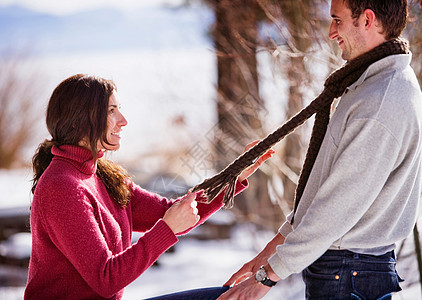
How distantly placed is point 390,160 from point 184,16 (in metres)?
3.16

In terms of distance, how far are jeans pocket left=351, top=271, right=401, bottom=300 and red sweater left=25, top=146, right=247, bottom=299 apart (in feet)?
1.91

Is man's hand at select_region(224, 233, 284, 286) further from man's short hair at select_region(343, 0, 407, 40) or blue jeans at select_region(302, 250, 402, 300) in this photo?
man's short hair at select_region(343, 0, 407, 40)

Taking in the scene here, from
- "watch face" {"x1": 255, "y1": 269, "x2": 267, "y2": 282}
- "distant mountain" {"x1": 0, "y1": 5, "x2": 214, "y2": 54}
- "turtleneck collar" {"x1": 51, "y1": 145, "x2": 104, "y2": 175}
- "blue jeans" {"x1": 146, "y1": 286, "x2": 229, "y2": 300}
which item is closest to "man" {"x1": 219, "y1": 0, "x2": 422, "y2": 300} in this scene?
"watch face" {"x1": 255, "y1": 269, "x2": 267, "y2": 282}

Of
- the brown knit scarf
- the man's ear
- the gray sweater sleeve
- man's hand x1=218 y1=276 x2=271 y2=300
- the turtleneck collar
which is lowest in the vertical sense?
man's hand x1=218 y1=276 x2=271 y2=300

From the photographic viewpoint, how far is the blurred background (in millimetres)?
3469

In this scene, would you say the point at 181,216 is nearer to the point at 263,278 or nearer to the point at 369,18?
the point at 263,278

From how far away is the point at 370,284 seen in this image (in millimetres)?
1616

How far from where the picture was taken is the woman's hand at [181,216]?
1.80m

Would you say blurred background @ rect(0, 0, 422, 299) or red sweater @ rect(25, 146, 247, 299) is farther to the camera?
blurred background @ rect(0, 0, 422, 299)

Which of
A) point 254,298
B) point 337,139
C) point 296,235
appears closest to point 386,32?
point 337,139

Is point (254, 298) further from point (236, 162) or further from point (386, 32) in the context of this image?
point (386, 32)

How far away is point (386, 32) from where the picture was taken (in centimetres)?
162

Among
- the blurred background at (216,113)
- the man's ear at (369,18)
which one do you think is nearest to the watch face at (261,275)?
the man's ear at (369,18)

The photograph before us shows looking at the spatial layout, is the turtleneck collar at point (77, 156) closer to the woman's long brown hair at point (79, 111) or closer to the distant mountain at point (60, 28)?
the woman's long brown hair at point (79, 111)
